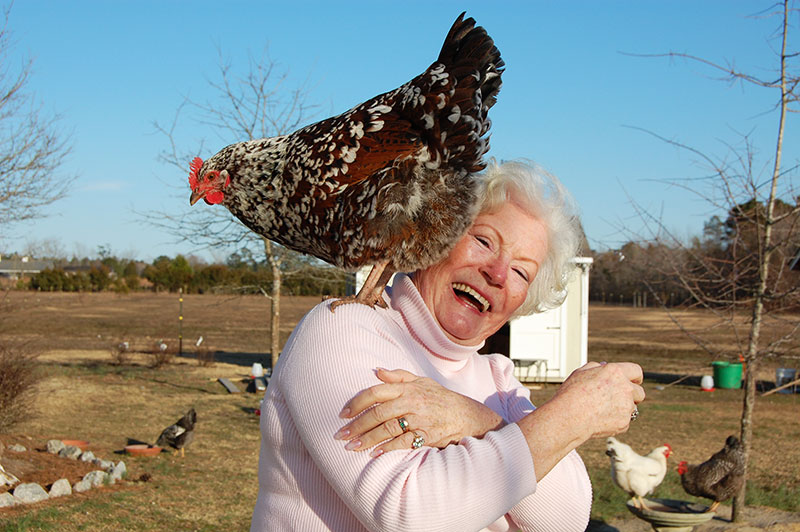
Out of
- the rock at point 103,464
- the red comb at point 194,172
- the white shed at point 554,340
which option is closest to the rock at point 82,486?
the rock at point 103,464

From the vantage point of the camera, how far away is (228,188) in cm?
263

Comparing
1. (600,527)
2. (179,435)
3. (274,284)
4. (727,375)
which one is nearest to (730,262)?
(600,527)

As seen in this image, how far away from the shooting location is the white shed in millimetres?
16188

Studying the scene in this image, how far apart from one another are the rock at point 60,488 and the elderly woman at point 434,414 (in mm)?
6429

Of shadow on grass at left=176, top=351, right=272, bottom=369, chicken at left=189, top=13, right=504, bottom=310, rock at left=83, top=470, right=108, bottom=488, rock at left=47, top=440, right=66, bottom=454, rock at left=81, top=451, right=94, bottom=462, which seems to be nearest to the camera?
chicken at left=189, top=13, right=504, bottom=310

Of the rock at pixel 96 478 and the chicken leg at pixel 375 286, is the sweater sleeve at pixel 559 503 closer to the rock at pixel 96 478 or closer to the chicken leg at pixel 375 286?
the chicken leg at pixel 375 286

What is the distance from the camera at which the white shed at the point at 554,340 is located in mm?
16188

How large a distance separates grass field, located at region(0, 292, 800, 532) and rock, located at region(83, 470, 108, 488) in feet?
0.43

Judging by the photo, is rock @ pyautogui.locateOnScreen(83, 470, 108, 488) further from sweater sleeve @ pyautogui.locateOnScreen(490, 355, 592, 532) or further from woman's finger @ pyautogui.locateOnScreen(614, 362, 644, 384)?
woman's finger @ pyautogui.locateOnScreen(614, 362, 644, 384)

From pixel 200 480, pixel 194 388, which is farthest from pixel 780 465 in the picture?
pixel 194 388

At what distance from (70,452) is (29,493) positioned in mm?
1499

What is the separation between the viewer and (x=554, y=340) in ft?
53.6

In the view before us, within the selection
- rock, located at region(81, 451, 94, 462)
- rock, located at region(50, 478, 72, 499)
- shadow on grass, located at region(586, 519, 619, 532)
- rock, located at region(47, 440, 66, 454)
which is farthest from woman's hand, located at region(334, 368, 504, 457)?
rock, located at region(47, 440, 66, 454)

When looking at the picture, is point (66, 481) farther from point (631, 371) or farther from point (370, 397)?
point (631, 371)
